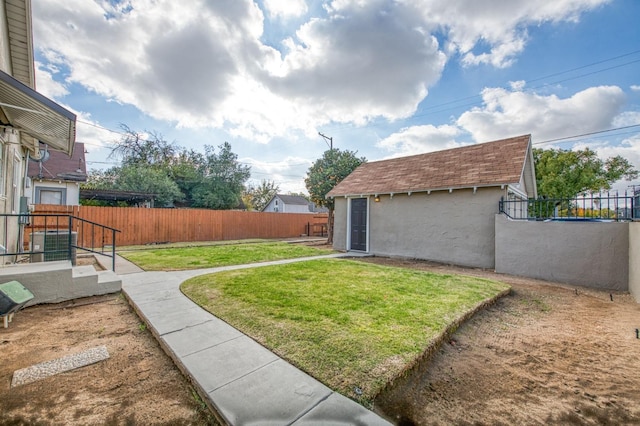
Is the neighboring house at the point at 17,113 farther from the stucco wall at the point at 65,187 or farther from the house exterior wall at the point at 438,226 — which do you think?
the house exterior wall at the point at 438,226

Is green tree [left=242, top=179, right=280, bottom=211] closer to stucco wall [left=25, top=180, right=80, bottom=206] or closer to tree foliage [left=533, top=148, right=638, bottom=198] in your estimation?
stucco wall [left=25, top=180, right=80, bottom=206]

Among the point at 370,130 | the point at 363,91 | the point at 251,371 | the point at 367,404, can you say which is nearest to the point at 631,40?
the point at 363,91

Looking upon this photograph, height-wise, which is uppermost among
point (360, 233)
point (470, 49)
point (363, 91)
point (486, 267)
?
point (470, 49)

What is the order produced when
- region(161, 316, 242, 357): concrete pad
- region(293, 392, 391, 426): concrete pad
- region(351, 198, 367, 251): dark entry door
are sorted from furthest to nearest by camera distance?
1. region(351, 198, 367, 251): dark entry door
2. region(161, 316, 242, 357): concrete pad
3. region(293, 392, 391, 426): concrete pad

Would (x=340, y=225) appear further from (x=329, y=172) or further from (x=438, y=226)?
(x=438, y=226)

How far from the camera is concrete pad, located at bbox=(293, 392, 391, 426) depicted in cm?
168

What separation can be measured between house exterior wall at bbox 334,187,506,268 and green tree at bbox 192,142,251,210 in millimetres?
18231

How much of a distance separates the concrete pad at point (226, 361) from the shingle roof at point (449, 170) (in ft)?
27.1

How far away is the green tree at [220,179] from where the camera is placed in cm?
2486

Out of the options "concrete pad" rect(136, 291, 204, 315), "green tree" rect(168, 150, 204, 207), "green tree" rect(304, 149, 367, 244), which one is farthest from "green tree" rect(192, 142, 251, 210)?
"concrete pad" rect(136, 291, 204, 315)

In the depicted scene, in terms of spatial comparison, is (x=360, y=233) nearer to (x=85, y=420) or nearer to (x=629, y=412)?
(x=629, y=412)

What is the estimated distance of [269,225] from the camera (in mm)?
18141

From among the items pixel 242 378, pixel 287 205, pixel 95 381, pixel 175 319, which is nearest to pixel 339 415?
pixel 242 378

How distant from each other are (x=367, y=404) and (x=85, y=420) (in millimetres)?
1988
